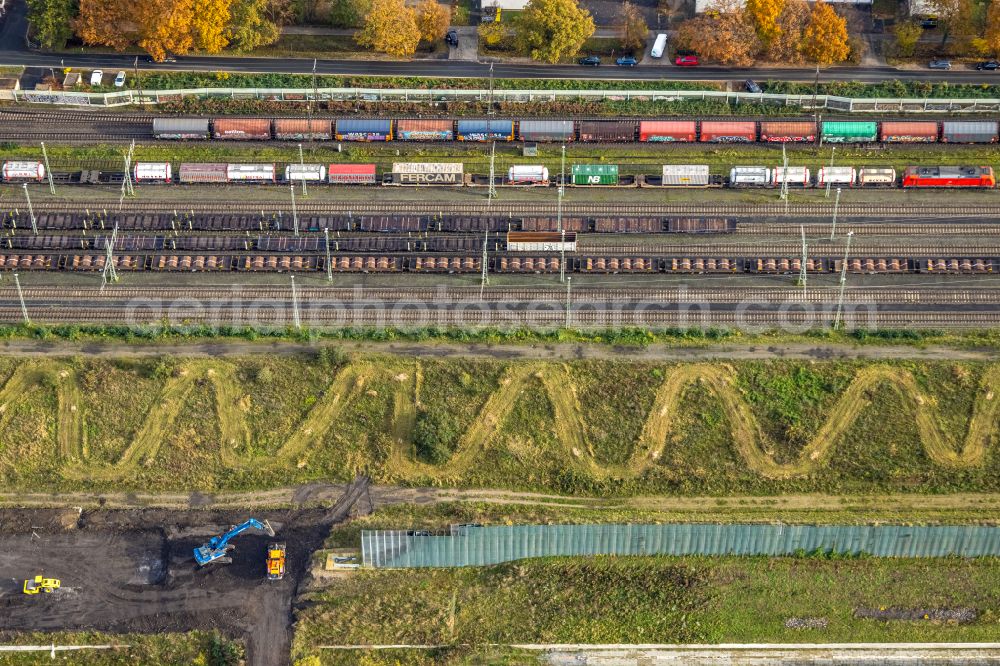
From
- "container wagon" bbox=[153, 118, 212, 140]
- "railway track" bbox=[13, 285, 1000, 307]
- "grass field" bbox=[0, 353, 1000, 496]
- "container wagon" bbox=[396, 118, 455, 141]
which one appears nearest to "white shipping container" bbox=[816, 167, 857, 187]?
"railway track" bbox=[13, 285, 1000, 307]

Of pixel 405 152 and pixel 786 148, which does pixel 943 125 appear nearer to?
pixel 786 148

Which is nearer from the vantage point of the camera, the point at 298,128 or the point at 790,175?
the point at 790,175

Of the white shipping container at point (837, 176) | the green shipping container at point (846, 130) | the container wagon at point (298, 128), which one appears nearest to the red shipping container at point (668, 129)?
the green shipping container at point (846, 130)

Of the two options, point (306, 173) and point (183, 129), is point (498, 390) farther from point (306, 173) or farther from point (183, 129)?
point (183, 129)

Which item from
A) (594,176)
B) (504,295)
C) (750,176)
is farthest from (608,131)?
(504,295)

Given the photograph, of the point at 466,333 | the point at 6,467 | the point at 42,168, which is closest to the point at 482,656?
the point at 466,333

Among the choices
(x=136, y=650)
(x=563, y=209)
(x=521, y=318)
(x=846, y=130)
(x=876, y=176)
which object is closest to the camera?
(x=136, y=650)
